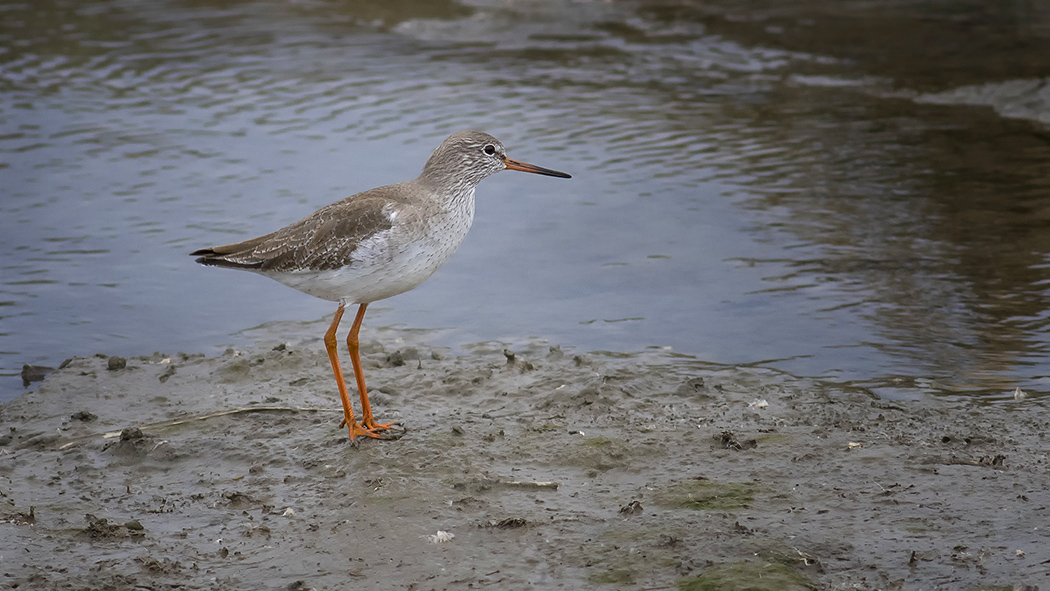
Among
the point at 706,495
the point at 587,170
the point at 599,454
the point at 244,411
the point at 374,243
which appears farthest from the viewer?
the point at 587,170

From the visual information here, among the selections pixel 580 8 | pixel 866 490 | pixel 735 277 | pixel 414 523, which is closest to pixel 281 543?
pixel 414 523

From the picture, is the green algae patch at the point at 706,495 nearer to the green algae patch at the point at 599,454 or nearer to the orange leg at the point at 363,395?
the green algae patch at the point at 599,454

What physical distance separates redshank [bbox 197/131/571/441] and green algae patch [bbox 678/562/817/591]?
7.42ft

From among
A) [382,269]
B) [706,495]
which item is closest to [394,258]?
[382,269]

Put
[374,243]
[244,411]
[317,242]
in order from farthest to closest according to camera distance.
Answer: [244,411]
[317,242]
[374,243]

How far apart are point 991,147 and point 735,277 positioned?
3.95m

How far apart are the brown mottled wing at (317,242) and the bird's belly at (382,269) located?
56 millimetres

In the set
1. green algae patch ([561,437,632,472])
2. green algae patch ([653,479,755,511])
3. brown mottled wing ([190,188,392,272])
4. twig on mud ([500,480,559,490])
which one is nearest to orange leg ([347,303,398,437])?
brown mottled wing ([190,188,392,272])

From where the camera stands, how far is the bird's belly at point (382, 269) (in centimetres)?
614

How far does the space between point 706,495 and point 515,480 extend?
103 cm

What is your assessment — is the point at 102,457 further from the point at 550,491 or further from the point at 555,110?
the point at 555,110

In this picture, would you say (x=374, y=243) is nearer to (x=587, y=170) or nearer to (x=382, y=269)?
(x=382, y=269)

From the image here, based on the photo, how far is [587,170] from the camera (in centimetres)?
1131

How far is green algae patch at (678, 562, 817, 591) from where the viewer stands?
4.64m
